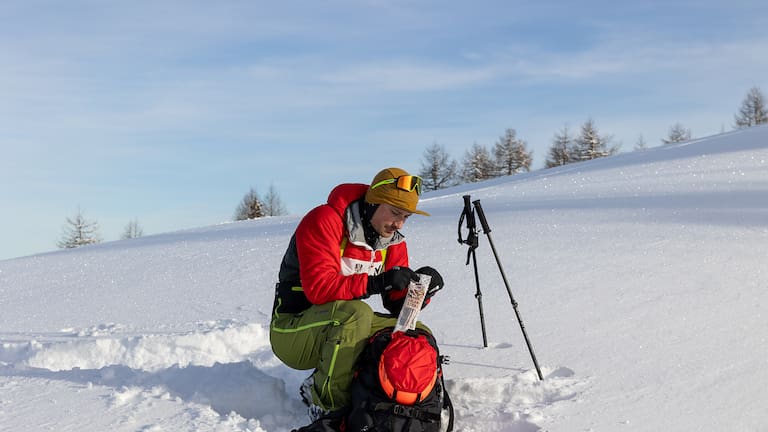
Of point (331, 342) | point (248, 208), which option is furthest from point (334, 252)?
point (248, 208)

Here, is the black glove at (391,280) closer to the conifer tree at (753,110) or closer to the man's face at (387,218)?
the man's face at (387,218)

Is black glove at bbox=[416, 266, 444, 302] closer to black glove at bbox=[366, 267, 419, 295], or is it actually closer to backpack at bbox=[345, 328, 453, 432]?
black glove at bbox=[366, 267, 419, 295]

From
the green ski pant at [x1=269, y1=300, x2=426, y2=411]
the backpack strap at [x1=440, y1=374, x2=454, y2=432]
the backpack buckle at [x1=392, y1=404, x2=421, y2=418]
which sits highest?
the green ski pant at [x1=269, y1=300, x2=426, y2=411]

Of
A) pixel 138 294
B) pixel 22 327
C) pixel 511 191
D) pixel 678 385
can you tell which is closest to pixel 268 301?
pixel 138 294

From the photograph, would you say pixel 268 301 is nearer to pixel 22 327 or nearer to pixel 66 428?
pixel 22 327

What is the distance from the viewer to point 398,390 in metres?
3.29

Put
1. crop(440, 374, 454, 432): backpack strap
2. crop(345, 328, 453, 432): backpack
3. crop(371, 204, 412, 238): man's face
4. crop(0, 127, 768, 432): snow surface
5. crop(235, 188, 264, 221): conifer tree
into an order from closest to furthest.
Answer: crop(345, 328, 453, 432): backpack < crop(440, 374, 454, 432): backpack strap < crop(0, 127, 768, 432): snow surface < crop(371, 204, 412, 238): man's face < crop(235, 188, 264, 221): conifer tree

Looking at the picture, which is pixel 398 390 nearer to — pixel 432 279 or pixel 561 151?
pixel 432 279

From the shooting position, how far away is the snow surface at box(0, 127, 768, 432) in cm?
354

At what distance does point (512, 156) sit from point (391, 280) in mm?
50384

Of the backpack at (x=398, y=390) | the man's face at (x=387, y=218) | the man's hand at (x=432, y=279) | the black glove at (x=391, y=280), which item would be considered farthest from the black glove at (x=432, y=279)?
the backpack at (x=398, y=390)

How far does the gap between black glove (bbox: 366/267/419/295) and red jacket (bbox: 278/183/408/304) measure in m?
0.04

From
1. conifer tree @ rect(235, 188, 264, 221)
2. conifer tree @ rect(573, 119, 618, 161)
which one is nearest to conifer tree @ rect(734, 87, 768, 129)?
conifer tree @ rect(573, 119, 618, 161)

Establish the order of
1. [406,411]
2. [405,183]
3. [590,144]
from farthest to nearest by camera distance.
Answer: [590,144], [405,183], [406,411]
